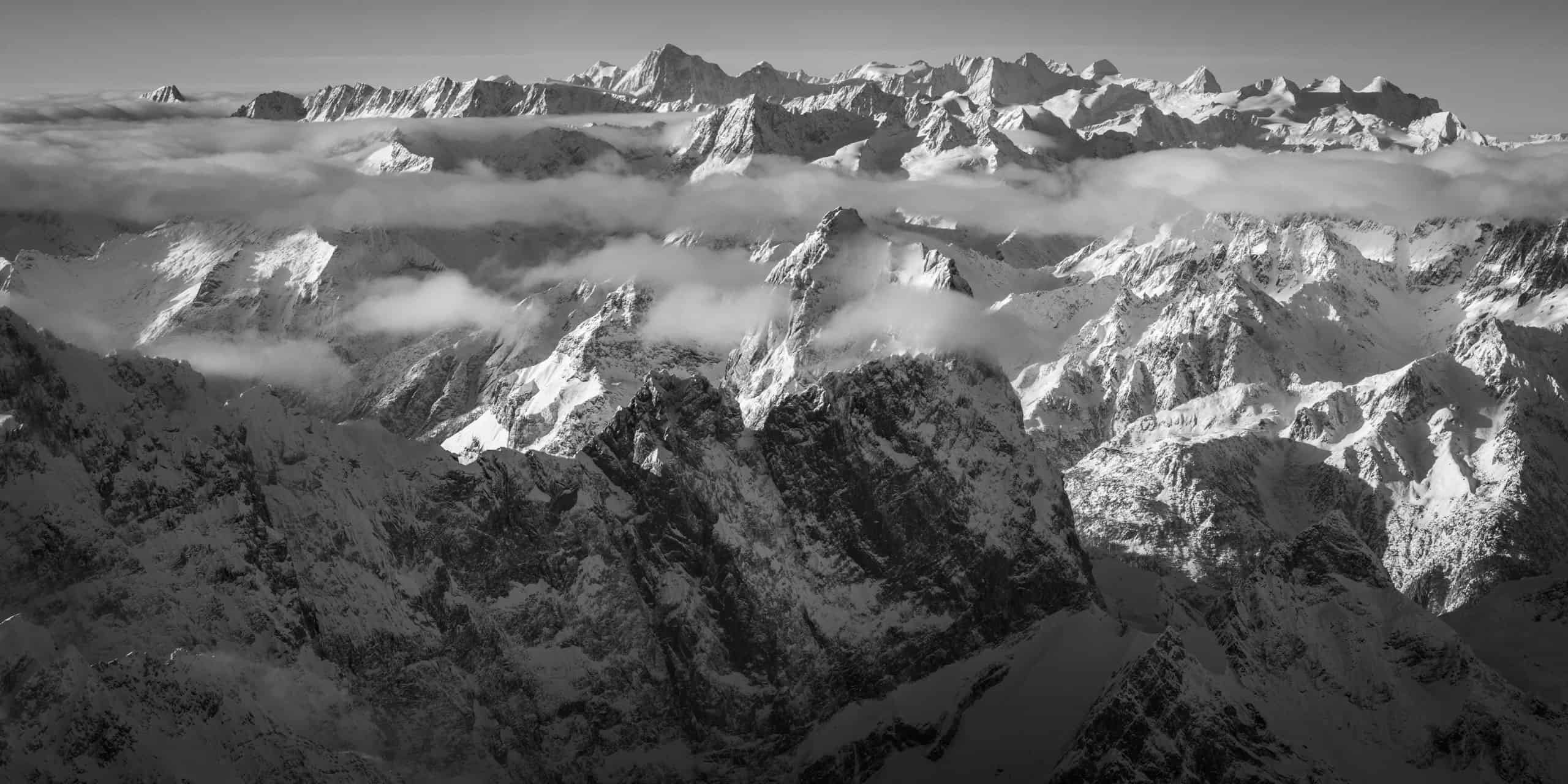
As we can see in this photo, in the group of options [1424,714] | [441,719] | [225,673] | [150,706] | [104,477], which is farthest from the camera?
[1424,714]

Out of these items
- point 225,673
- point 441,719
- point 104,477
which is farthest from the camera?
point 441,719

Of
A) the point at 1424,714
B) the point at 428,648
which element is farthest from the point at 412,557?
the point at 1424,714

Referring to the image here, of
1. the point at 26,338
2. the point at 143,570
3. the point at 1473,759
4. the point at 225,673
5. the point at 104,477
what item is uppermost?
the point at 26,338

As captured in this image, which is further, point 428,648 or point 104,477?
point 428,648

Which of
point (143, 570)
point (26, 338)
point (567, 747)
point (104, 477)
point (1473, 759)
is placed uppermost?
point (26, 338)

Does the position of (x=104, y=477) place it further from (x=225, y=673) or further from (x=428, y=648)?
(x=428, y=648)

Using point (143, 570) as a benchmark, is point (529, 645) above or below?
below

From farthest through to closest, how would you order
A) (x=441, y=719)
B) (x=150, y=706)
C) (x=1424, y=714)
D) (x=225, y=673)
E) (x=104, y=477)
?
(x=1424, y=714)
(x=441, y=719)
(x=104, y=477)
(x=225, y=673)
(x=150, y=706)

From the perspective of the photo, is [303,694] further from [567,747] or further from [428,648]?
[567,747]

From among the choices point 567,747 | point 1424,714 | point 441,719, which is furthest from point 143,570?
point 1424,714
